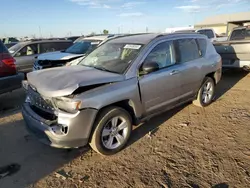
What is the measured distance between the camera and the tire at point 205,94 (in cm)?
568

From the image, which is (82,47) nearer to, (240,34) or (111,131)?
(111,131)

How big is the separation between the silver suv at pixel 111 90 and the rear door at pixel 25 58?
5764 millimetres

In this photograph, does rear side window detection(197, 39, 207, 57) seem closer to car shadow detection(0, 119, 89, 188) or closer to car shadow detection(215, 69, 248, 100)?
car shadow detection(215, 69, 248, 100)

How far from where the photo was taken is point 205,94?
592cm

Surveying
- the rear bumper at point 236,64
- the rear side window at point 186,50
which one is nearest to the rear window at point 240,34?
the rear bumper at point 236,64

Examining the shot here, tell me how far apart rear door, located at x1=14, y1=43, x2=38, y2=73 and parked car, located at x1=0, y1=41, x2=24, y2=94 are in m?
4.05

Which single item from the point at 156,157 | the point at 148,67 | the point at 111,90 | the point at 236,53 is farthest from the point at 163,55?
the point at 236,53

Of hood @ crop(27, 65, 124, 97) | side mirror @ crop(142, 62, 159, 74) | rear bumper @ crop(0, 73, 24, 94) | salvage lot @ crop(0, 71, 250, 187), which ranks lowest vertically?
salvage lot @ crop(0, 71, 250, 187)

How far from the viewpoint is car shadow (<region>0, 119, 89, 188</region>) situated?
3236 mm

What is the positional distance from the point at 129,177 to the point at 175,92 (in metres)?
2.11

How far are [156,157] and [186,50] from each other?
98.8 inches

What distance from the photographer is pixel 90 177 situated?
3.24 metres

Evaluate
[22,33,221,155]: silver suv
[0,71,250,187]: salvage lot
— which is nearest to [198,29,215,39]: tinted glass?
[22,33,221,155]: silver suv

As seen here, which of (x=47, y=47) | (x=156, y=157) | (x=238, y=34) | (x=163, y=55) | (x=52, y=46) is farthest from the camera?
(x=52, y=46)
